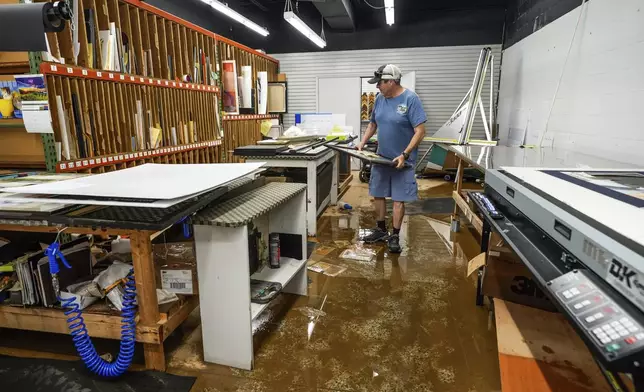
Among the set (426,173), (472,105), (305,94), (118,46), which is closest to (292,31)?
(305,94)

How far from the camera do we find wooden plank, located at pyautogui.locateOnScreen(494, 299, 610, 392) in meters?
1.32

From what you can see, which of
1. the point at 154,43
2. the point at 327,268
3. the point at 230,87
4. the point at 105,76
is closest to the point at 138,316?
the point at 327,268

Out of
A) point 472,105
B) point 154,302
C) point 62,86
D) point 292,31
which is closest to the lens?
point 154,302

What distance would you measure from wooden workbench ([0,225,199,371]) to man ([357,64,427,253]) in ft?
7.09

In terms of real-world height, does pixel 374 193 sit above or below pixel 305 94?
below

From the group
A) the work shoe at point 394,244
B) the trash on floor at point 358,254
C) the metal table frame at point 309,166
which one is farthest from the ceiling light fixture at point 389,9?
the trash on floor at point 358,254

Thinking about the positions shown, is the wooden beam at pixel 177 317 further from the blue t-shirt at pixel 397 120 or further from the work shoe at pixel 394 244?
the blue t-shirt at pixel 397 120

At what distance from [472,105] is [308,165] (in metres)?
2.74

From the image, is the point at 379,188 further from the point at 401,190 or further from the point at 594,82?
the point at 594,82

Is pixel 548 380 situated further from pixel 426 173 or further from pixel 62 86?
pixel 426 173

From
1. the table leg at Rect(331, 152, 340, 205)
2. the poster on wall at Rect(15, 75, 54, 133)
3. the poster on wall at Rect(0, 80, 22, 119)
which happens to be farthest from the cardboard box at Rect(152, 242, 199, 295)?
the table leg at Rect(331, 152, 340, 205)

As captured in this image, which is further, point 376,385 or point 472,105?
point 472,105

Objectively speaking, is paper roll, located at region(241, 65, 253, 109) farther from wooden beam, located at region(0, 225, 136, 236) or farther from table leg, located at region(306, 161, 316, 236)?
wooden beam, located at region(0, 225, 136, 236)

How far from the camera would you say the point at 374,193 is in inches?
143
